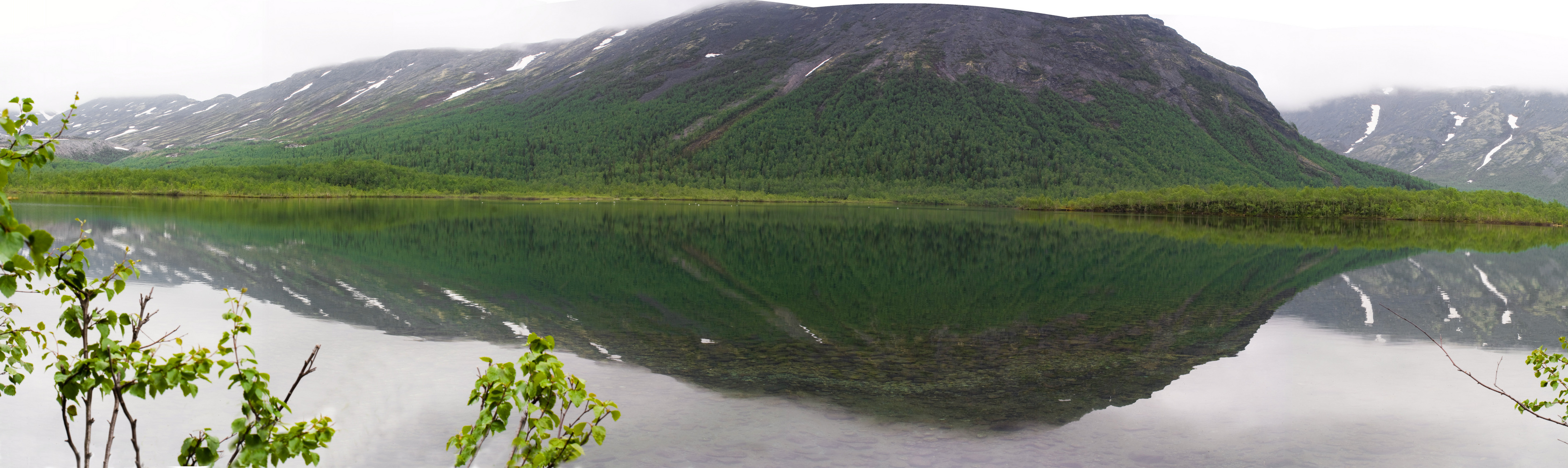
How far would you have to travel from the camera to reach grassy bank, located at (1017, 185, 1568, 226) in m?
94.9

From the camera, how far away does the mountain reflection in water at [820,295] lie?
10.7m

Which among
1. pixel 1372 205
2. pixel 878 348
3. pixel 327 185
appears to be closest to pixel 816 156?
pixel 327 185

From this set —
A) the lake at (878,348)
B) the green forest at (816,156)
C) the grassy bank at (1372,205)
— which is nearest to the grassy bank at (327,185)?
the green forest at (816,156)

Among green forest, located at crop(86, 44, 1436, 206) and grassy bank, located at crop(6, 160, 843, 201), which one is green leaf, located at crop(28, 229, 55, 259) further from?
green forest, located at crop(86, 44, 1436, 206)

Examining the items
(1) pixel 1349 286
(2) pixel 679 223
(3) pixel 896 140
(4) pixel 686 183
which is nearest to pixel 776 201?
(4) pixel 686 183

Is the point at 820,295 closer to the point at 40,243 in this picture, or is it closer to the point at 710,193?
the point at 40,243

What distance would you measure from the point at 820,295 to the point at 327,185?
136009mm

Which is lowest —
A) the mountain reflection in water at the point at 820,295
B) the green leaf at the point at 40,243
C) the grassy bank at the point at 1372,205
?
the grassy bank at the point at 1372,205

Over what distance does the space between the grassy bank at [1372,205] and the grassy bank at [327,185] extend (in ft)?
230

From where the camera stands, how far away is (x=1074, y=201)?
441ft

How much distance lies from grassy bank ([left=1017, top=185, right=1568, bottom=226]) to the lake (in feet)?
272

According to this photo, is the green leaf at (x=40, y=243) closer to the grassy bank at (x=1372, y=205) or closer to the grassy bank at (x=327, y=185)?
the grassy bank at (x=1372, y=205)

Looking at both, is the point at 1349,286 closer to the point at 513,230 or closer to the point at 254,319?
the point at 254,319

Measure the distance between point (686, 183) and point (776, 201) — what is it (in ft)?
82.9
